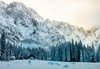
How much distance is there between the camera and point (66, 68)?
12.0 metres

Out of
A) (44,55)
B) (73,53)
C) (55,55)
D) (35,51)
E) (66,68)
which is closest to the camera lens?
(66,68)

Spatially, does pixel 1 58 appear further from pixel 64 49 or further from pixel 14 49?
pixel 14 49

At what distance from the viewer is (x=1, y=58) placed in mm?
52969

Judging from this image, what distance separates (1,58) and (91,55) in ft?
148

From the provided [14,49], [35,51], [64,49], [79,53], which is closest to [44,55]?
[35,51]

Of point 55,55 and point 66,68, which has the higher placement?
point 66,68

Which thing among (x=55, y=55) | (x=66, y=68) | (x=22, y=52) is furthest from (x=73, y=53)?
(x=22, y=52)

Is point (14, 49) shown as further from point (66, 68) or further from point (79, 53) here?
point (66, 68)

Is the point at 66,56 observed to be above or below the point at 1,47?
below

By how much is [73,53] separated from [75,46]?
407cm

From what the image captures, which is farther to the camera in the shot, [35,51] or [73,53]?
[35,51]

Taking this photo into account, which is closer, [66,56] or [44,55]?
[66,56]

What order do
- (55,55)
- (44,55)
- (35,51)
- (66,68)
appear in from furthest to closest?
(35,51), (44,55), (55,55), (66,68)

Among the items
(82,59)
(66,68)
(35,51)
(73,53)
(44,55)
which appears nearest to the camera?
(66,68)
